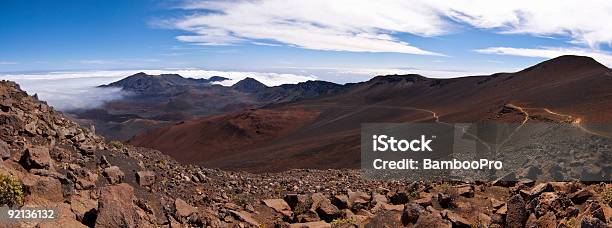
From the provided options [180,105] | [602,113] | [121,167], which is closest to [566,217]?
[121,167]

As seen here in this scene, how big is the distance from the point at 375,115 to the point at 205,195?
63222mm

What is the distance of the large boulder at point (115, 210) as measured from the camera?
352 inches

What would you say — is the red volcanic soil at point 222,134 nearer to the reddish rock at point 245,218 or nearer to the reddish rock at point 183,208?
the reddish rock at point 245,218

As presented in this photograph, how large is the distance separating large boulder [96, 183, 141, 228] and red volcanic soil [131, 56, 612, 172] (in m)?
22.8

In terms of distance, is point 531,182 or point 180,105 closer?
point 531,182

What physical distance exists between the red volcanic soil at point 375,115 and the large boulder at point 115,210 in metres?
22.8

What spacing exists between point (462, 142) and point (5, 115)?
21.4 metres

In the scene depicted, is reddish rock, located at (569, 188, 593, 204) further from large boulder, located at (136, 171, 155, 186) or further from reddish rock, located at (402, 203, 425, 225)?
large boulder, located at (136, 171, 155, 186)

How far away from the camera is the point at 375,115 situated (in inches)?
2955

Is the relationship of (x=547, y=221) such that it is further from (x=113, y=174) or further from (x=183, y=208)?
(x=113, y=174)

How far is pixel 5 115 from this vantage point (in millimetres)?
12133

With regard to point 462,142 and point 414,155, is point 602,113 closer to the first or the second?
point 462,142

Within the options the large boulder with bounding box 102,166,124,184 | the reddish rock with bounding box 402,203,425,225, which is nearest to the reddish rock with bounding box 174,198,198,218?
the large boulder with bounding box 102,166,124,184

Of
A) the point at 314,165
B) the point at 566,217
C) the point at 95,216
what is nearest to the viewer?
the point at 566,217
